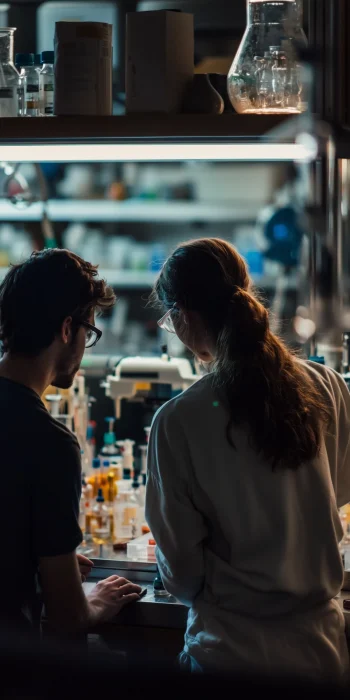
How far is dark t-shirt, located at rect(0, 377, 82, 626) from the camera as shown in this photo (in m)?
1.50

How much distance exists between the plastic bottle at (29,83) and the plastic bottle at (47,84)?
0.02 metres

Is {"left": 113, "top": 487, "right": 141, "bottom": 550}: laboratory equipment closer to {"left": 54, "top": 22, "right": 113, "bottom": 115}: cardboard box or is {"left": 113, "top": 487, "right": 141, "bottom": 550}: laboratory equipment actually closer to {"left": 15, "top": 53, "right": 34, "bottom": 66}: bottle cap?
{"left": 54, "top": 22, "right": 113, "bottom": 115}: cardboard box

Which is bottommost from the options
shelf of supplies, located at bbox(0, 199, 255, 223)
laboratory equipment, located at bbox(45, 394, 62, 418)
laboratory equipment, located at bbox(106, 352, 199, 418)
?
laboratory equipment, located at bbox(45, 394, 62, 418)

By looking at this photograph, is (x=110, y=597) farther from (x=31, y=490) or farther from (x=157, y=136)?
(x=157, y=136)

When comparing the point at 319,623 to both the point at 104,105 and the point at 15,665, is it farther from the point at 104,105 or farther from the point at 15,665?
the point at 15,665

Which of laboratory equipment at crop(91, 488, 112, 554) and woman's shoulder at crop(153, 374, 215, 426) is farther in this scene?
laboratory equipment at crop(91, 488, 112, 554)

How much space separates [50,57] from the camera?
6.66ft

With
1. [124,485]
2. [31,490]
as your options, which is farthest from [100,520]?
[31,490]

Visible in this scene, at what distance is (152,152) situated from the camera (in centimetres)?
207

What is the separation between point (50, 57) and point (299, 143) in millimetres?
629

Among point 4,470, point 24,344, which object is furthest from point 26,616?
point 24,344

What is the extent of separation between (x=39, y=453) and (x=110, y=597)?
47cm

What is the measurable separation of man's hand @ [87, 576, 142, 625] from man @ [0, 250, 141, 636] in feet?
0.06

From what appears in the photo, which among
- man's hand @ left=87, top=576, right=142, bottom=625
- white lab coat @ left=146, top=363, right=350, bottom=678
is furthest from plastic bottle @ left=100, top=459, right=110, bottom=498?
white lab coat @ left=146, top=363, right=350, bottom=678
